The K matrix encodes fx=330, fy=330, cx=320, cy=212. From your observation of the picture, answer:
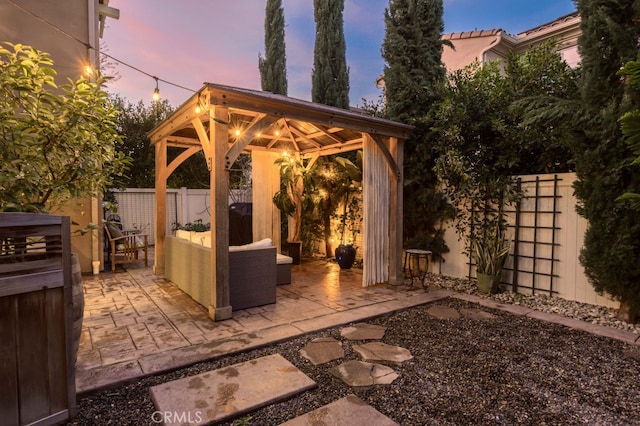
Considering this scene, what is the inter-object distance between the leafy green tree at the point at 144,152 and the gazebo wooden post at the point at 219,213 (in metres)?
9.80

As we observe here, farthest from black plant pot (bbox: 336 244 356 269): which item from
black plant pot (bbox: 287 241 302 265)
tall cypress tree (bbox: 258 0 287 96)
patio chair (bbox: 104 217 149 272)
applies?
tall cypress tree (bbox: 258 0 287 96)

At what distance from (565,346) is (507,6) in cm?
2597

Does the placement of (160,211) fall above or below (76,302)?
above

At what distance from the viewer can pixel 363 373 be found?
8.62 ft

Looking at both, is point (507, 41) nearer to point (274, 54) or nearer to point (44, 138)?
point (274, 54)

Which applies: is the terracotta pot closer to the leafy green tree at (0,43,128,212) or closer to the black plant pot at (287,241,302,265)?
the black plant pot at (287,241,302,265)

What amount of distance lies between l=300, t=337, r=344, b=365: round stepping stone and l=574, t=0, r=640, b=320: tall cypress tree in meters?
3.16

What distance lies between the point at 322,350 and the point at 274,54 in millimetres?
12060

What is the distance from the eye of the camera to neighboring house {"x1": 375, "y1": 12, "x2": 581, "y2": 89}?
8.64 m

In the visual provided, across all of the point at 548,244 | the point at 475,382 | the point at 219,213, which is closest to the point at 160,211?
the point at 219,213

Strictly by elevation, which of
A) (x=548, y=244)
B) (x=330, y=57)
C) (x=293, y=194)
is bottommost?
(x=548, y=244)

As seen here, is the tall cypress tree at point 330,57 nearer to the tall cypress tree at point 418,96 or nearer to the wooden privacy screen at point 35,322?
Result: the tall cypress tree at point 418,96

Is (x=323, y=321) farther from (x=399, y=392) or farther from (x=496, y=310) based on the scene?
(x=496, y=310)

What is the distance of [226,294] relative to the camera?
375cm
